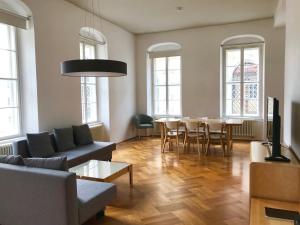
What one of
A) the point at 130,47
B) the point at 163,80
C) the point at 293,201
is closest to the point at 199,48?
the point at 163,80

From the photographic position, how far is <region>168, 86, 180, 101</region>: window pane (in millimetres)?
8189

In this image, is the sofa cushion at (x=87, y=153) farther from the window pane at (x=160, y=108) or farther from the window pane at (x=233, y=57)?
the window pane at (x=233, y=57)

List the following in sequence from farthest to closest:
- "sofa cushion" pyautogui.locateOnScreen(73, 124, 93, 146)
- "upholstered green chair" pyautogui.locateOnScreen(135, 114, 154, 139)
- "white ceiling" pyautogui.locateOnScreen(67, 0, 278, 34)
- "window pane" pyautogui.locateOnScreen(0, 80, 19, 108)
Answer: "upholstered green chair" pyautogui.locateOnScreen(135, 114, 154, 139), "white ceiling" pyautogui.locateOnScreen(67, 0, 278, 34), "sofa cushion" pyautogui.locateOnScreen(73, 124, 93, 146), "window pane" pyautogui.locateOnScreen(0, 80, 19, 108)

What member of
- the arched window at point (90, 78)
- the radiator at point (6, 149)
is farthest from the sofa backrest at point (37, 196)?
the arched window at point (90, 78)

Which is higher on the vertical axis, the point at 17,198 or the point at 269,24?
the point at 269,24

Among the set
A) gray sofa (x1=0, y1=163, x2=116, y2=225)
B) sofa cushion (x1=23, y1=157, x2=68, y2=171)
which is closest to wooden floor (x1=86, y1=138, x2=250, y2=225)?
gray sofa (x1=0, y1=163, x2=116, y2=225)

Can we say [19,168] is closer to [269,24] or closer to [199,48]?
[199,48]

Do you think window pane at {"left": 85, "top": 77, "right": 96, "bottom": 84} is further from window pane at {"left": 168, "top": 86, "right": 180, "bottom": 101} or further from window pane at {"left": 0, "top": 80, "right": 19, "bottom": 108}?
window pane at {"left": 168, "top": 86, "right": 180, "bottom": 101}

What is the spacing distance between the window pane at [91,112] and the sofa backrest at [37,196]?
400cm

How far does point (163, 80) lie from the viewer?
8383mm

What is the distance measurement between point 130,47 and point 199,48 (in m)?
2.21

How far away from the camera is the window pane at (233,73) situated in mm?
7449

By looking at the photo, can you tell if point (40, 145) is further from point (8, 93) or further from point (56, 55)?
point (56, 55)

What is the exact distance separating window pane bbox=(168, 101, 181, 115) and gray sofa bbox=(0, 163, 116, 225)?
5.82 metres
